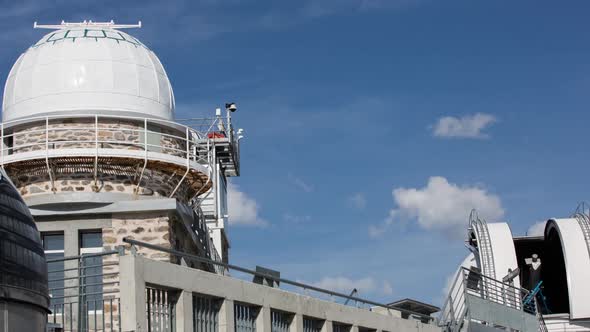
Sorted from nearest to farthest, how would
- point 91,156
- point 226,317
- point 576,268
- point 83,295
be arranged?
point 83,295, point 226,317, point 91,156, point 576,268

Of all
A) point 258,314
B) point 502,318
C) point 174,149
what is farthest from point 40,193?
point 502,318

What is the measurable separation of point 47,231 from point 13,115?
139 inches

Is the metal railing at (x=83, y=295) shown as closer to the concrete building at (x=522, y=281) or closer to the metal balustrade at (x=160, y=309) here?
the metal balustrade at (x=160, y=309)

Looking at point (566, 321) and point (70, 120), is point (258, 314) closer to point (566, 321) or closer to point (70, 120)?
point (70, 120)

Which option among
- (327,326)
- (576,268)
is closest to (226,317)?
(327,326)

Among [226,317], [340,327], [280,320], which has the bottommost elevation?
[226,317]

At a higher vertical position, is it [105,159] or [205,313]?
[105,159]

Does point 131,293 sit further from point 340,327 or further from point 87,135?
point 87,135

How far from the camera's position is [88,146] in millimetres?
25969

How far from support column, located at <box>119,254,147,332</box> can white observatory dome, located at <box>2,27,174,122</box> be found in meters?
10.1

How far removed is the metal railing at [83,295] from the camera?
17422mm

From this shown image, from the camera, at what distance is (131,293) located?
1673 cm

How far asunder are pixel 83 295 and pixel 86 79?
1038 cm

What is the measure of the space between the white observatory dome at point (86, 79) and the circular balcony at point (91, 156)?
31cm
